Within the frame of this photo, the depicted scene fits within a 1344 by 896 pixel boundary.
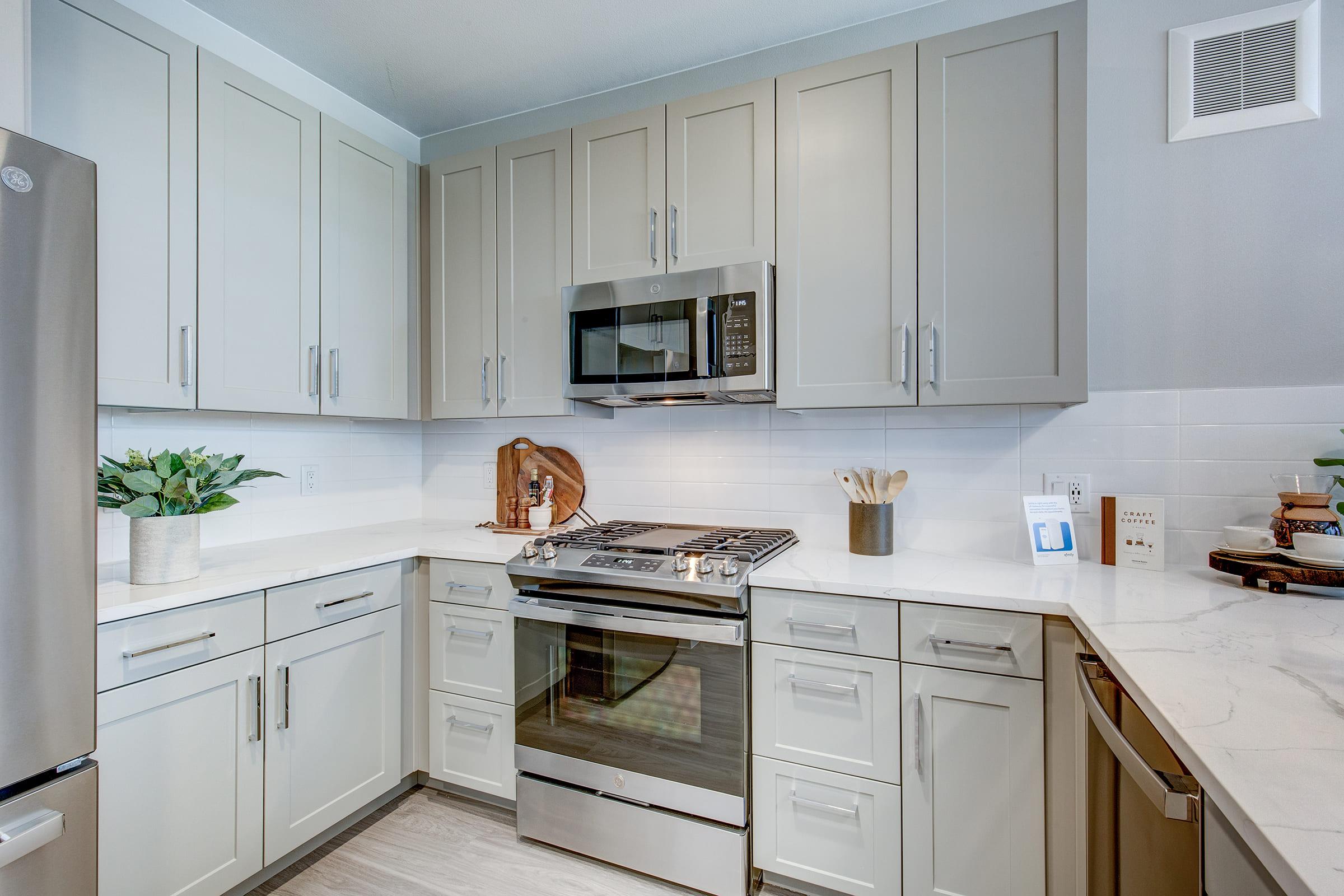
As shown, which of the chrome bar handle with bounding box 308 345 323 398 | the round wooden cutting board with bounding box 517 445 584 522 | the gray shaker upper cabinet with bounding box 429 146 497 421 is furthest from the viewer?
the round wooden cutting board with bounding box 517 445 584 522

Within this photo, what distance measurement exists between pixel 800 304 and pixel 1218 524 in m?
1.33

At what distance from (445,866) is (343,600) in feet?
2.81

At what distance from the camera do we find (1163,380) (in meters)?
1.83

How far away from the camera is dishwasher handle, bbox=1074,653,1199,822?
754 millimetres

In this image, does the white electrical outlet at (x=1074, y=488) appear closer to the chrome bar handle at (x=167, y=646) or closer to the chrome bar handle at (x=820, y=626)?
the chrome bar handle at (x=820, y=626)

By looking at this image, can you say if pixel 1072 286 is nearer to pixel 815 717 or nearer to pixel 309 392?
pixel 815 717

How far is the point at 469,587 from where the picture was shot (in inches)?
83.4

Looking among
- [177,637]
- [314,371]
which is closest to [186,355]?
[314,371]

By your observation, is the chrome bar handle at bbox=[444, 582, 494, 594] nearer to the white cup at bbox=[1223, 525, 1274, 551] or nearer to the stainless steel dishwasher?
the stainless steel dishwasher

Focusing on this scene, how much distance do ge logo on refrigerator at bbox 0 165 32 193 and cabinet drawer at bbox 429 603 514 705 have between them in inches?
59.4

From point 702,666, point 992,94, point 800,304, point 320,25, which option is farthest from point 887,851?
point 320,25

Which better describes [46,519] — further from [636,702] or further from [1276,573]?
[1276,573]

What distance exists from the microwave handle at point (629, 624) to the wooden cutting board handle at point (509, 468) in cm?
78

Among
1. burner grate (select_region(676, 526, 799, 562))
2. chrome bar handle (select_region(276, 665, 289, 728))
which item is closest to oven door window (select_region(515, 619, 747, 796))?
burner grate (select_region(676, 526, 799, 562))
